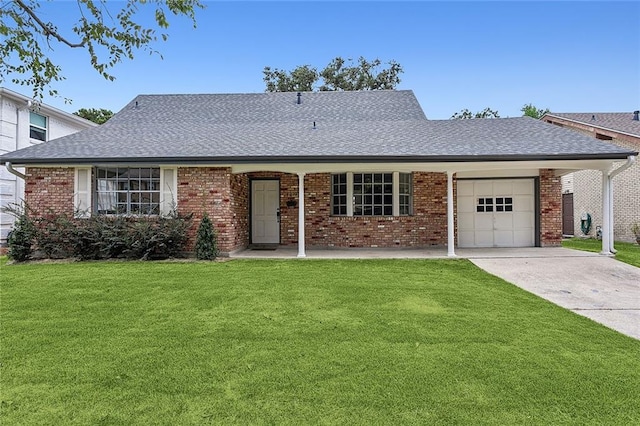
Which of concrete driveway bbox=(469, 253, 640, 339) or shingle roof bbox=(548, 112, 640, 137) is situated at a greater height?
shingle roof bbox=(548, 112, 640, 137)

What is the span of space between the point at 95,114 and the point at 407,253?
35.1 m

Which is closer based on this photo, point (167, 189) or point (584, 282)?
point (584, 282)

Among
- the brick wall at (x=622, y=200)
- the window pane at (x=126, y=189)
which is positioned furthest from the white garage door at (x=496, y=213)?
the window pane at (x=126, y=189)

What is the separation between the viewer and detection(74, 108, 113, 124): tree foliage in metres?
34.2

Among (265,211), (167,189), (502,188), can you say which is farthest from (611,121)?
(167,189)

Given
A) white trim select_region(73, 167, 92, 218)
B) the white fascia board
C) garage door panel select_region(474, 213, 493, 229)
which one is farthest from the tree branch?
garage door panel select_region(474, 213, 493, 229)

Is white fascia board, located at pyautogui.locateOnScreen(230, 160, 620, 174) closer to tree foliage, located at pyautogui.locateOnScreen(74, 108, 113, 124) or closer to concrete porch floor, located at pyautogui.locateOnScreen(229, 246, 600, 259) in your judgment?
concrete porch floor, located at pyautogui.locateOnScreen(229, 246, 600, 259)

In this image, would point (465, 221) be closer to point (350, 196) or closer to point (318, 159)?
point (350, 196)

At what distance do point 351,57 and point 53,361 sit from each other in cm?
2905

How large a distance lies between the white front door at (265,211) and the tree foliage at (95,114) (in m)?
28.9

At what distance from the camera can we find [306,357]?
3613 millimetres

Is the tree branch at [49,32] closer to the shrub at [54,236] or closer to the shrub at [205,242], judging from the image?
the shrub at [205,242]

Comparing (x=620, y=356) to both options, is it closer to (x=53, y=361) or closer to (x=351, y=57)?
(x=53, y=361)

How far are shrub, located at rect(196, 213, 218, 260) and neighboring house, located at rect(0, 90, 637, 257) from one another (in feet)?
1.70
